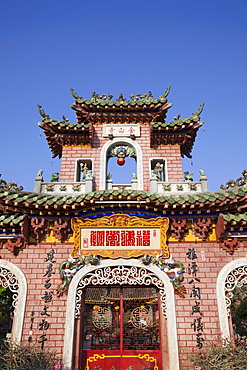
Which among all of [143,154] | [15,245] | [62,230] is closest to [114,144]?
[143,154]

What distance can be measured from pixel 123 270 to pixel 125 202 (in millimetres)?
2002

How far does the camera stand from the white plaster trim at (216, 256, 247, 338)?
311 inches

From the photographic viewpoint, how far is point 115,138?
453 inches

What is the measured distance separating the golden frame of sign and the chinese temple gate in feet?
0.10

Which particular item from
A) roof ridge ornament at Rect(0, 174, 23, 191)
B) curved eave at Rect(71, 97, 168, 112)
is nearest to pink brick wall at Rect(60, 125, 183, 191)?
curved eave at Rect(71, 97, 168, 112)

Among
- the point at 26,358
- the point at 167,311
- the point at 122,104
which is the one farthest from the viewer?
the point at 122,104

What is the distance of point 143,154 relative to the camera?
11195mm

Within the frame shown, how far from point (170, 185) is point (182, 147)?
291 centimetres

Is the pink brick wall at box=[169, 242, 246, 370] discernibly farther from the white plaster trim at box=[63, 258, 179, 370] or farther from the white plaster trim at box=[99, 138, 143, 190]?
the white plaster trim at box=[99, 138, 143, 190]

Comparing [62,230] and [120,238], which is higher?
[62,230]

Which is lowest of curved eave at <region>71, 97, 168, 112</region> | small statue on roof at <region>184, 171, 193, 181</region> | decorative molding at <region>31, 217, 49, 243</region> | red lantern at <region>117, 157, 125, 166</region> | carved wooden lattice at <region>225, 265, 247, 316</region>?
carved wooden lattice at <region>225, 265, 247, 316</region>

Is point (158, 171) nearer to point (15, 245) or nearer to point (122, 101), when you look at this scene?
point (122, 101)

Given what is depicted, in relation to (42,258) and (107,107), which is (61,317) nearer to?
(42,258)

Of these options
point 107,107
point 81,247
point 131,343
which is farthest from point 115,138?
point 131,343
